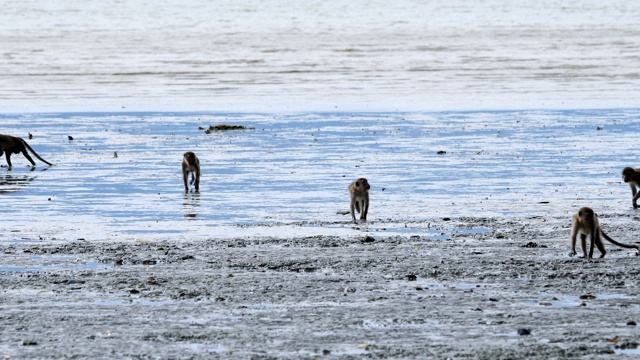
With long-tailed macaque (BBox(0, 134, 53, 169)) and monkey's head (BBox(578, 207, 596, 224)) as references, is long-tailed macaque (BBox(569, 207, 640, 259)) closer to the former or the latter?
monkey's head (BBox(578, 207, 596, 224))

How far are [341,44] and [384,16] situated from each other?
162 feet

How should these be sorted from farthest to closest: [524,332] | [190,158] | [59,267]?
1. [190,158]
2. [59,267]
3. [524,332]

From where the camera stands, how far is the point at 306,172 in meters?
20.2

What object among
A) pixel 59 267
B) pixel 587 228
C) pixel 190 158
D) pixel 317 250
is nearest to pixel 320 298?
pixel 317 250

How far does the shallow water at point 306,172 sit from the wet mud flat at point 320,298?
1348mm

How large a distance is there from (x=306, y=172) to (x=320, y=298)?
33.4ft

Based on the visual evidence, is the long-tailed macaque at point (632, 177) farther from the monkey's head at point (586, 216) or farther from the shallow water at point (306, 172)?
the monkey's head at point (586, 216)

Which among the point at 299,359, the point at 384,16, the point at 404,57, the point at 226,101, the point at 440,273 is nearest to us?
the point at 299,359

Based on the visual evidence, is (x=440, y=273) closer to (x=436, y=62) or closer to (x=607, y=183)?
(x=607, y=183)

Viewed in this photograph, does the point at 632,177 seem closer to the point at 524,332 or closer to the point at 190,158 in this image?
the point at 190,158

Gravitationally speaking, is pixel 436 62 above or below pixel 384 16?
below

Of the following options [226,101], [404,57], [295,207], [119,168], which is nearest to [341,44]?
[404,57]

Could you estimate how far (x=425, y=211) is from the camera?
1588 centimetres

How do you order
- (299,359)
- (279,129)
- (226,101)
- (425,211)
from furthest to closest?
(226,101), (279,129), (425,211), (299,359)
